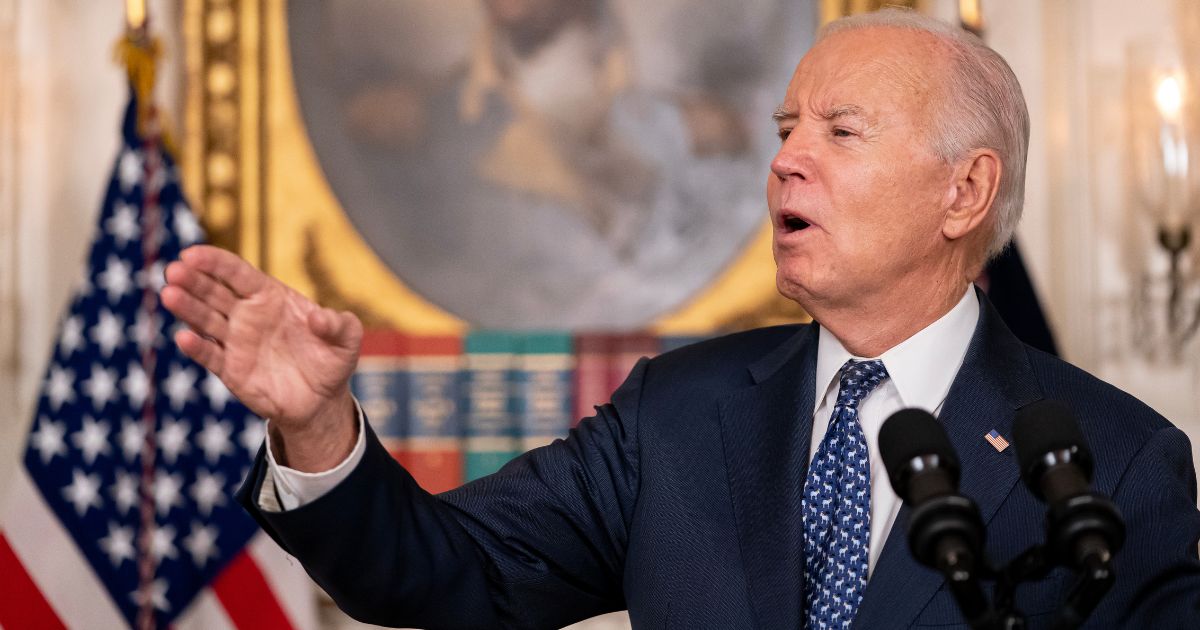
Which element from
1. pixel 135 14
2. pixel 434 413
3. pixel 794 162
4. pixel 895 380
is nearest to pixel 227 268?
pixel 794 162

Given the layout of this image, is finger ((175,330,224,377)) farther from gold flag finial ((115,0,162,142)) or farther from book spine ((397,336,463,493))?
book spine ((397,336,463,493))

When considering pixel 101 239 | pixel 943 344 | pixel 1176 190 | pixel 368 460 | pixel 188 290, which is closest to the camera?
pixel 188 290

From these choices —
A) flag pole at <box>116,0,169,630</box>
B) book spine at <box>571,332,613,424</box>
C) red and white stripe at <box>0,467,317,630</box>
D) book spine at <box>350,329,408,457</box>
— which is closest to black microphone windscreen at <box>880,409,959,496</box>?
red and white stripe at <box>0,467,317,630</box>

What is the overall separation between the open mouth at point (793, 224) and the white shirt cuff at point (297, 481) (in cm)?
72

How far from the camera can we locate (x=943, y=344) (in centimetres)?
206

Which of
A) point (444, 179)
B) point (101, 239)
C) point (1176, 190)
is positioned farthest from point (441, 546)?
point (1176, 190)

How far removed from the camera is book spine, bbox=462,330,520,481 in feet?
15.7

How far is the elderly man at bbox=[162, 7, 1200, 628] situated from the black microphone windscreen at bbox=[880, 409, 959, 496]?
52 centimetres

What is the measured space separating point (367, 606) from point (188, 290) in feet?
1.84

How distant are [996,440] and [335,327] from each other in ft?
3.13

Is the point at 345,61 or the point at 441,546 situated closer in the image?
the point at 441,546

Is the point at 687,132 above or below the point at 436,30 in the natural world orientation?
below

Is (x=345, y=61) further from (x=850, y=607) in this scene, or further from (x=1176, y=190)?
(x=850, y=607)

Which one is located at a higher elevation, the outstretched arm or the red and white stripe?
the outstretched arm
